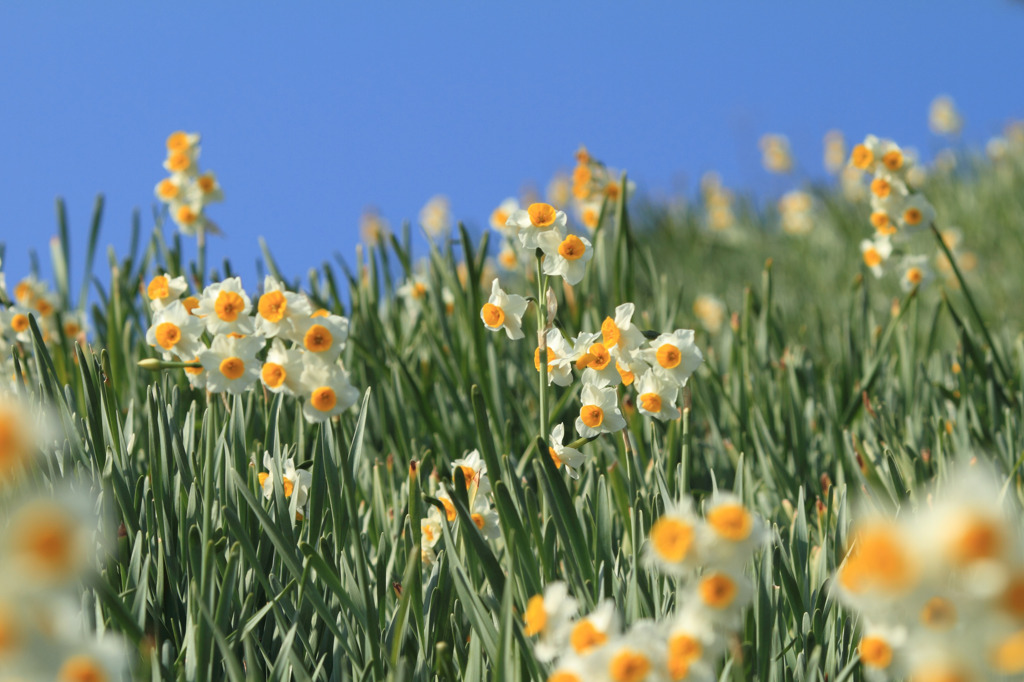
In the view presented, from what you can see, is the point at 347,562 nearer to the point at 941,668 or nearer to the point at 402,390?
the point at 941,668

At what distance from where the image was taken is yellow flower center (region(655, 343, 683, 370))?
58.4 inches

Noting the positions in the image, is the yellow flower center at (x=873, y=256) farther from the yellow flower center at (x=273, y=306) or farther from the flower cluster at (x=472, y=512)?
the yellow flower center at (x=273, y=306)

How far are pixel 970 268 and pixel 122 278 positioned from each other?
19.3ft

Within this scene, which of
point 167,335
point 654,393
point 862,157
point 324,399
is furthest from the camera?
point 862,157

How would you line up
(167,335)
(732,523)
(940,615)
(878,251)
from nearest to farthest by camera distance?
(940,615), (732,523), (167,335), (878,251)

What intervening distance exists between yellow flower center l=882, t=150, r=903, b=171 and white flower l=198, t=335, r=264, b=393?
1971mm

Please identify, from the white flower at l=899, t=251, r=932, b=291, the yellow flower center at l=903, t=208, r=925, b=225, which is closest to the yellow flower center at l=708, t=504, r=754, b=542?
the yellow flower center at l=903, t=208, r=925, b=225

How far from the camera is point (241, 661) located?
1406mm

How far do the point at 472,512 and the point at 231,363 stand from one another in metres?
0.51

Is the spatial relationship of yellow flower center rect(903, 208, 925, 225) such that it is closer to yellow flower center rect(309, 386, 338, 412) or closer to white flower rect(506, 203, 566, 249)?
white flower rect(506, 203, 566, 249)

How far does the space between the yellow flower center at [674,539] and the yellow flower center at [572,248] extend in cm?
83

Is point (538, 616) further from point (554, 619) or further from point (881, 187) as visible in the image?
point (881, 187)

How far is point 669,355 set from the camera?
1.49 m

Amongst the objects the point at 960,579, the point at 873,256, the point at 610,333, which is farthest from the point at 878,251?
the point at 960,579
